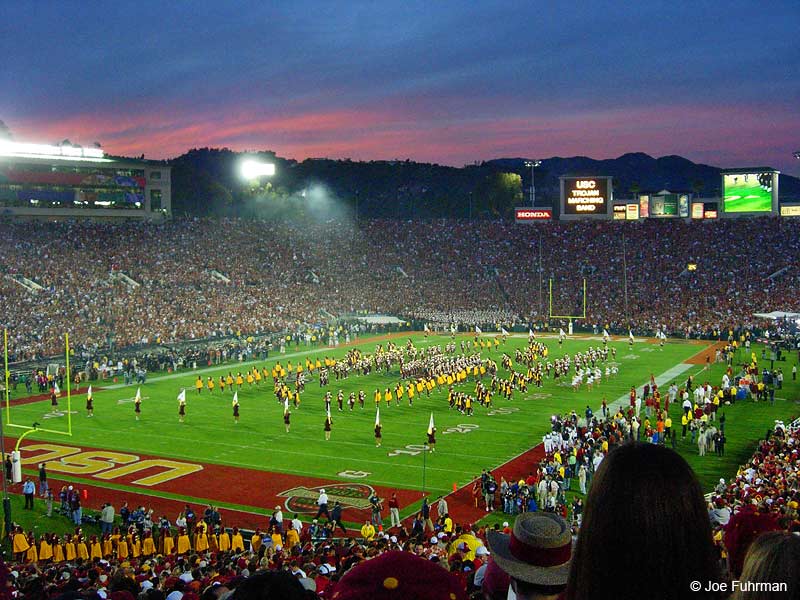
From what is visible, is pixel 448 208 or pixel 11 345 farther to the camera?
pixel 448 208

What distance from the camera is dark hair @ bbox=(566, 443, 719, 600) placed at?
6.23 feet

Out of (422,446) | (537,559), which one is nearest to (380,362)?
(422,446)

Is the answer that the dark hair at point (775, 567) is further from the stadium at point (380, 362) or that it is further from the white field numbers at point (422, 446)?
the white field numbers at point (422, 446)

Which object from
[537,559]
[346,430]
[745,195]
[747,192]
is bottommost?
[346,430]

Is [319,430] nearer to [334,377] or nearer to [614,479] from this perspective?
[334,377]

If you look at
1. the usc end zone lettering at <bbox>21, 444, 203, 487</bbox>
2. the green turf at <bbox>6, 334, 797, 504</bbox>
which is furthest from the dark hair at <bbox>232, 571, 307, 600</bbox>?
the usc end zone lettering at <bbox>21, 444, 203, 487</bbox>

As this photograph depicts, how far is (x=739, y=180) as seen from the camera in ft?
223

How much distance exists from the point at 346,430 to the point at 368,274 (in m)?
41.6

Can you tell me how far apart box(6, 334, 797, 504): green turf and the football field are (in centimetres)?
4

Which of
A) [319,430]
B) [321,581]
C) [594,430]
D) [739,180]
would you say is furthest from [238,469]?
[739,180]

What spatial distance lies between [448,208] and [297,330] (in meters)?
64.0

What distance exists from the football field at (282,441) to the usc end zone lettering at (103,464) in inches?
1.5

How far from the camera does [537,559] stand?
2582mm

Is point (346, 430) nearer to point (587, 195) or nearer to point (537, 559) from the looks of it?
point (537, 559)
